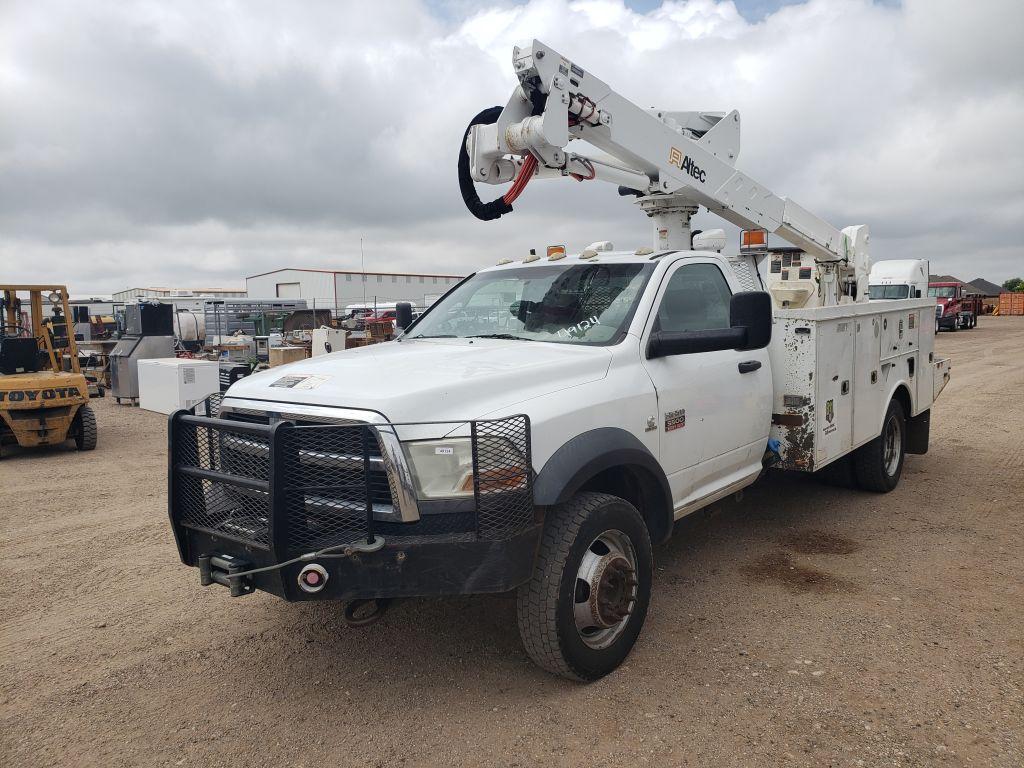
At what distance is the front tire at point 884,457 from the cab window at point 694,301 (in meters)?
2.46

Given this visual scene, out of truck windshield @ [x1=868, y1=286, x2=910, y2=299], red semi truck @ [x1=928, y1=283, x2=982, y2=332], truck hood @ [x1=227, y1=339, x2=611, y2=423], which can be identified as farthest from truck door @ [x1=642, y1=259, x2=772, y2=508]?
red semi truck @ [x1=928, y1=283, x2=982, y2=332]

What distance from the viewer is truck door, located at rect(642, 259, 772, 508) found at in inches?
161

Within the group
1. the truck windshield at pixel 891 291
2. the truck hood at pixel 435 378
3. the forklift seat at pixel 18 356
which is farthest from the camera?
the truck windshield at pixel 891 291

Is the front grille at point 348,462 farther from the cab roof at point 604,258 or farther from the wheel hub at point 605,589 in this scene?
the cab roof at point 604,258

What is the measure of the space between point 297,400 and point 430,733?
152 cm

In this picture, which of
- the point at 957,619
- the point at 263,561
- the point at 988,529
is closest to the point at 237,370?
the point at 263,561

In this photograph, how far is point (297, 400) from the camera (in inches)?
133

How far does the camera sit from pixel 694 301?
4543mm

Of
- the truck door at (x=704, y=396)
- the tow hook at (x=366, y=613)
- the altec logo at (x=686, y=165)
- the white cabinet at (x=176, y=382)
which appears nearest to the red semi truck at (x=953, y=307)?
the white cabinet at (x=176, y=382)

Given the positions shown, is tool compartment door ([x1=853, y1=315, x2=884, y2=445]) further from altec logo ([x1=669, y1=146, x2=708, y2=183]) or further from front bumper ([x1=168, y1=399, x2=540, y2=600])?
front bumper ([x1=168, y1=399, x2=540, y2=600])

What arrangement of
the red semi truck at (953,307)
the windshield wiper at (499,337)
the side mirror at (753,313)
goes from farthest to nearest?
the red semi truck at (953,307) < the windshield wiper at (499,337) < the side mirror at (753,313)

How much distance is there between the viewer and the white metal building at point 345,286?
57312mm

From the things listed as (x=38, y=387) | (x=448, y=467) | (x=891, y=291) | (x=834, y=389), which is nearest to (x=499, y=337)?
(x=448, y=467)

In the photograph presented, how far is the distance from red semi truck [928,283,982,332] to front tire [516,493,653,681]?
33755 mm
